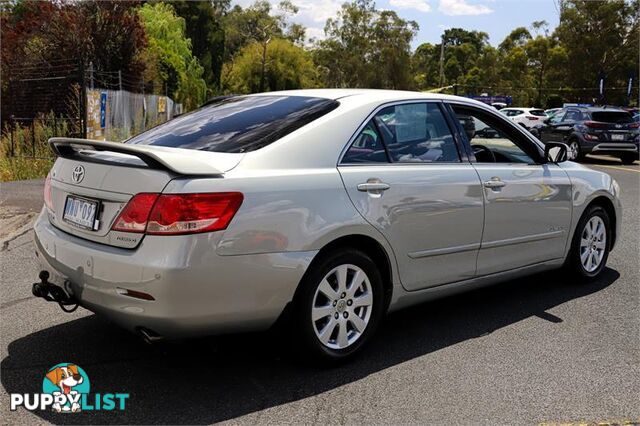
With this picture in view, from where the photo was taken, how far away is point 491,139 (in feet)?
16.3

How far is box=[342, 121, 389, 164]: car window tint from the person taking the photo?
378cm

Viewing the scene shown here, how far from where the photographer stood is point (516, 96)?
62.9 m

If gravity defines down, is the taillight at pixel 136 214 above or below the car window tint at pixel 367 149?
below

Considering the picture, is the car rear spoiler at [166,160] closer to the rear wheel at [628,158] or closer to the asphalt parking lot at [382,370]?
the asphalt parking lot at [382,370]

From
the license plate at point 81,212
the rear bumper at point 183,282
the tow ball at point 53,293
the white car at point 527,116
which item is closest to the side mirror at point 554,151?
the rear bumper at point 183,282

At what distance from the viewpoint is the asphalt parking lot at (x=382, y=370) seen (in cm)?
319

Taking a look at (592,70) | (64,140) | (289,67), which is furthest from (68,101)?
(592,70)

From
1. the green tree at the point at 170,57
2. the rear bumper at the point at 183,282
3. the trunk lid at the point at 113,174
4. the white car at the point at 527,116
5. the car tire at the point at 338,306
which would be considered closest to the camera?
the rear bumper at the point at 183,282

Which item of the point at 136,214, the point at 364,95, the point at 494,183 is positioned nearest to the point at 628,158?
the point at 494,183

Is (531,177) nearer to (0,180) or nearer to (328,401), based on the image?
(328,401)

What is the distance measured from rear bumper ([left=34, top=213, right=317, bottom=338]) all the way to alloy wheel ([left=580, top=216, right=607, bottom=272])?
124 inches

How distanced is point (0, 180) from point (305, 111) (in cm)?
1061

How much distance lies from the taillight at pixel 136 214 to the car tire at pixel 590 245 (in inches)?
149

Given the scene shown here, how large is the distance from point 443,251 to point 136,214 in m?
2.04
